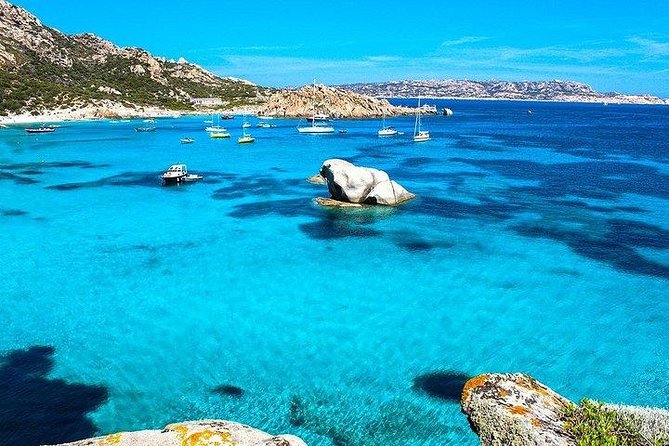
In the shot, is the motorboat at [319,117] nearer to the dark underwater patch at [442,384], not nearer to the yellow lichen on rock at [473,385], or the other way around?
the dark underwater patch at [442,384]

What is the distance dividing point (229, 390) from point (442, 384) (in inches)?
329

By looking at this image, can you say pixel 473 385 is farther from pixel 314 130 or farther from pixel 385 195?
pixel 314 130

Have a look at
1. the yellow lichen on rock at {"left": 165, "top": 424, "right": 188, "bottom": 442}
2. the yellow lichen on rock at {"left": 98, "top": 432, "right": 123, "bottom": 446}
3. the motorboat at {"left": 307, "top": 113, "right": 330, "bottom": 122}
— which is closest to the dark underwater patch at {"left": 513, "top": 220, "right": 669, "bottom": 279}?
the yellow lichen on rock at {"left": 165, "top": 424, "right": 188, "bottom": 442}

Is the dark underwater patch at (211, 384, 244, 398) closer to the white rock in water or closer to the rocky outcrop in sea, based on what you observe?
the rocky outcrop in sea

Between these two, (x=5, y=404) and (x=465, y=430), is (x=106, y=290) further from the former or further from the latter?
(x=465, y=430)

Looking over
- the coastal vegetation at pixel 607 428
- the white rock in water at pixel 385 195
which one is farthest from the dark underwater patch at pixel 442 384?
the white rock in water at pixel 385 195

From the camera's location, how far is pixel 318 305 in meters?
27.1

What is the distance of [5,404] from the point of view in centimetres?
1762

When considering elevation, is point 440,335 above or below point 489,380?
below

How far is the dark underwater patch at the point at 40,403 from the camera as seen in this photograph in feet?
53.1

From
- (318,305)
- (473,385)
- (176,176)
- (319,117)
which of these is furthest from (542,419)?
(319,117)

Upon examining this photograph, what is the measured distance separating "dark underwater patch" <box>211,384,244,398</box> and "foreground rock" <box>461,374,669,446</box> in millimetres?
9919

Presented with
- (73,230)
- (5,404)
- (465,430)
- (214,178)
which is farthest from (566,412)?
(214,178)

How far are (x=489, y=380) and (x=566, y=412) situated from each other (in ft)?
5.81
